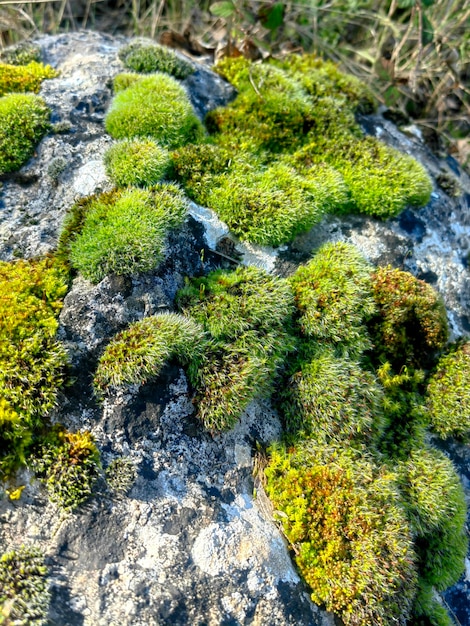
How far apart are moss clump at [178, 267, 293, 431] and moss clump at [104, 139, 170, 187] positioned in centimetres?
125

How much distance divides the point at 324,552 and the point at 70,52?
670 cm

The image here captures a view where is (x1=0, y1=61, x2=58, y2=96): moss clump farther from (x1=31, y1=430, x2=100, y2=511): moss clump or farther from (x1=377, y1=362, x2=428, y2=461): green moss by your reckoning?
(x1=377, y1=362, x2=428, y2=461): green moss

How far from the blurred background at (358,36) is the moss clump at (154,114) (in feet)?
5.91

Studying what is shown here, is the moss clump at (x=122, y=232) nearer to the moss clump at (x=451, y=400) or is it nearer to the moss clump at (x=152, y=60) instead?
the moss clump at (x=152, y=60)

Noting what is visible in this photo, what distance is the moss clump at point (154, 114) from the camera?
17.8ft

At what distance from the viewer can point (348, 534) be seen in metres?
3.89

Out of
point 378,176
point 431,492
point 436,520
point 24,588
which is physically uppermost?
point 378,176

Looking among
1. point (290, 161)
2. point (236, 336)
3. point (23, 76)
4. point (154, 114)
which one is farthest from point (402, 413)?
point (23, 76)

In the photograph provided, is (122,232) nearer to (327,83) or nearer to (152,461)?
(152,461)

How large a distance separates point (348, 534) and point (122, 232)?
3335mm

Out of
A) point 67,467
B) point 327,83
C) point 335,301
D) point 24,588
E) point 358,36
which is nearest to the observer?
point 24,588

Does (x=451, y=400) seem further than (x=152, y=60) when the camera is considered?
No

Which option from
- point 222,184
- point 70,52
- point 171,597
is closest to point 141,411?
point 171,597

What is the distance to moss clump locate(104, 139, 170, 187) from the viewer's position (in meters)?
5.01
